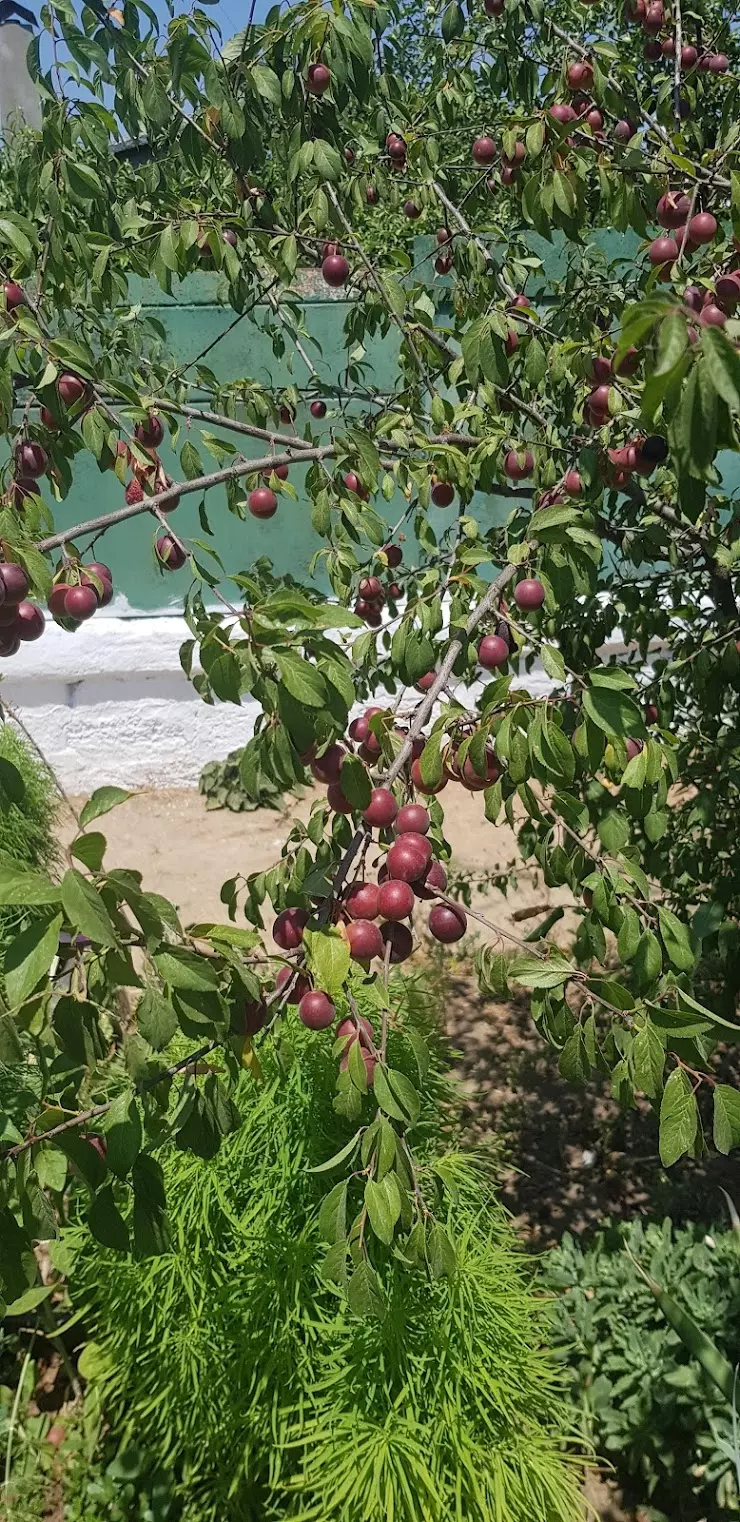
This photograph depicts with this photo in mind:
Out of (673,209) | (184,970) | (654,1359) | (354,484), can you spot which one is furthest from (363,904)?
(654,1359)

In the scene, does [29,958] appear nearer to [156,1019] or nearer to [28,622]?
[156,1019]

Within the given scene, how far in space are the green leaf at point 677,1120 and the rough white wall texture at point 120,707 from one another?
12.6 ft

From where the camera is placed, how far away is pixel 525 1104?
2.91 metres

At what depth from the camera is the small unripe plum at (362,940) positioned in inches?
37.6

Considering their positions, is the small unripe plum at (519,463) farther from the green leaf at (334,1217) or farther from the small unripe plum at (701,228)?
the green leaf at (334,1217)

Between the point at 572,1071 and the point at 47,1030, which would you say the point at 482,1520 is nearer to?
the point at 572,1071

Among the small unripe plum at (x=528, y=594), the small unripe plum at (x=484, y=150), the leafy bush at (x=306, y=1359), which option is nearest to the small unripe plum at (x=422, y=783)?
the small unripe plum at (x=528, y=594)

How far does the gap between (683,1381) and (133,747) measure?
3.81 metres

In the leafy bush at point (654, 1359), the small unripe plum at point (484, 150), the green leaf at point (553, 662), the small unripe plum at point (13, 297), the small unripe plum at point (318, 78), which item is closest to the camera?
the green leaf at point (553, 662)

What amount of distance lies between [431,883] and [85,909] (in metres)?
0.44

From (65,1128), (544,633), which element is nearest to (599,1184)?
(544,633)

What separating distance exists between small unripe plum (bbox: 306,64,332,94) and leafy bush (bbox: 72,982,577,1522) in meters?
1.75

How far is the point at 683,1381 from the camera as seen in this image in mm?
1813

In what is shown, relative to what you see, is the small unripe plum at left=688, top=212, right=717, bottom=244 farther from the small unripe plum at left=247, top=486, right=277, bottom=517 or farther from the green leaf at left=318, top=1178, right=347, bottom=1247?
the green leaf at left=318, top=1178, right=347, bottom=1247
